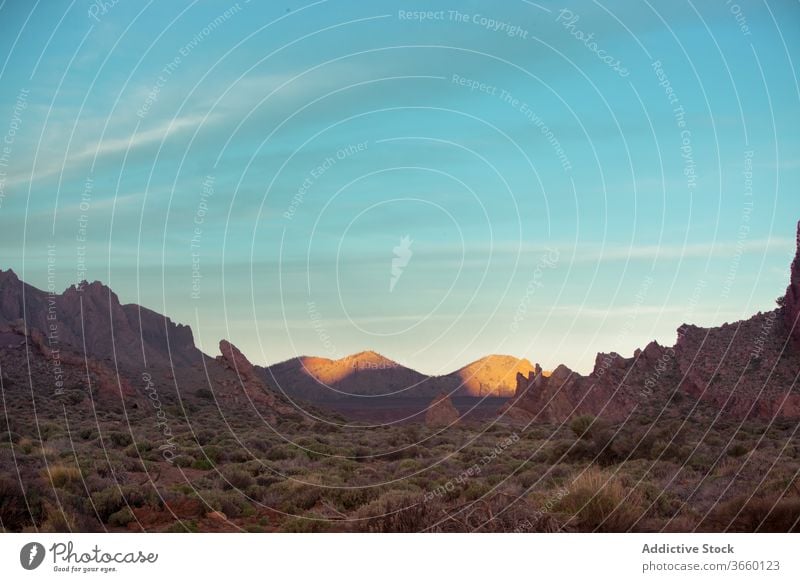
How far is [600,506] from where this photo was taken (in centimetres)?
1830

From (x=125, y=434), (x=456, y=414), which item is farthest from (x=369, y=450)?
(x=456, y=414)

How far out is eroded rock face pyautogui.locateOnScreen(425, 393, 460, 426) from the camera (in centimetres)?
6009

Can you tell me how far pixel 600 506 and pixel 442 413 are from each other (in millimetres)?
42775

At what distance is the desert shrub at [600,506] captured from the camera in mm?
17781

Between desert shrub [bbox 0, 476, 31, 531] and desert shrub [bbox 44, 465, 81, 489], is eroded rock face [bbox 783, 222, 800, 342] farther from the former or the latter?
desert shrub [bbox 0, 476, 31, 531]

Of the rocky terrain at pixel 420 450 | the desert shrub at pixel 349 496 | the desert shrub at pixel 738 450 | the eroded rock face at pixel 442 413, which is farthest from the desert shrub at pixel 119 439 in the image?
the eroded rock face at pixel 442 413

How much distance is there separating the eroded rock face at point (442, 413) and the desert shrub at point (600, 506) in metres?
40.1

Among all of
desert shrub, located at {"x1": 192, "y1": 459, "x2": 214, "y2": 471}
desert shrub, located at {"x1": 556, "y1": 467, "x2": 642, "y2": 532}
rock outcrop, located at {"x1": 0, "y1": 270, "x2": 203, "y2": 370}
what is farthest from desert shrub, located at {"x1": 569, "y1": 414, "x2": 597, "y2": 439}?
rock outcrop, located at {"x1": 0, "y1": 270, "x2": 203, "y2": 370}

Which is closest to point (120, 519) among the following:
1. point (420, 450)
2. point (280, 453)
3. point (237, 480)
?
point (237, 480)

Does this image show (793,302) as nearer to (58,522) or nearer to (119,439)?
(119,439)

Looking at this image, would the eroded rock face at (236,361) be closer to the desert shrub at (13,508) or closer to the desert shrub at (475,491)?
the desert shrub at (475,491)

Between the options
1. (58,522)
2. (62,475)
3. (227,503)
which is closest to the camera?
(58,522)

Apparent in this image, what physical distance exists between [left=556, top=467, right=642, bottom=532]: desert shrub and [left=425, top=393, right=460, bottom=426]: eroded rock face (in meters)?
40.1
